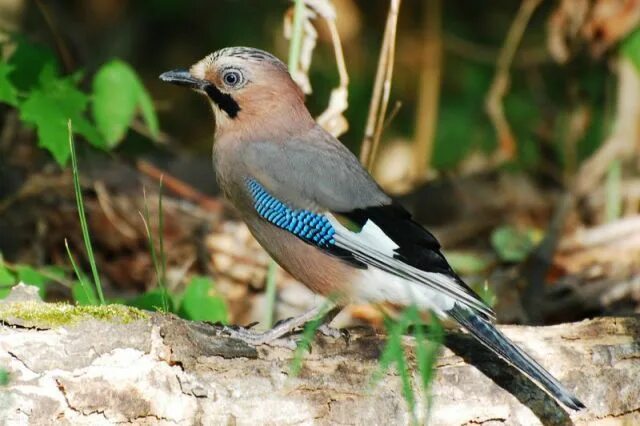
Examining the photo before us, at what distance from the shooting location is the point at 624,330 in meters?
3.70

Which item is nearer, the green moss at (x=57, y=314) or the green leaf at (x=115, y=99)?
the green moss at (x=57, y=314)

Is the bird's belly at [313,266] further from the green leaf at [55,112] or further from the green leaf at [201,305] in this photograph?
the green leaf at [55,112]

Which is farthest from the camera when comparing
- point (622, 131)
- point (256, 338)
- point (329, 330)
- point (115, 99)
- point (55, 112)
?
point (622, 131)

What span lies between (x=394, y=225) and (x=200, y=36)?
5348 millimetres

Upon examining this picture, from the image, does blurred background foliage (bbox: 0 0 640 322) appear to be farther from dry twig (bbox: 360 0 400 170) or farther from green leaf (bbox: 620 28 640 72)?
dry twig (bbox: 360 0 400 170)

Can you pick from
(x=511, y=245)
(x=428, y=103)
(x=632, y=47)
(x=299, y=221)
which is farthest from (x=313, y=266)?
(x=428, y=103)

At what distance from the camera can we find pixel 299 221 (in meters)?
3.92

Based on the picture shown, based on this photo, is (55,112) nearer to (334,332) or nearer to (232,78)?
(232,78)

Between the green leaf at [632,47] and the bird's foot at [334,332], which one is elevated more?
the green leaf at [632,47]

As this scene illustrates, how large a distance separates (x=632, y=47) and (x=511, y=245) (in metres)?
1.25

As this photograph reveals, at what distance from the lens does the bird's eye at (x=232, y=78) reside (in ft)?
14.1

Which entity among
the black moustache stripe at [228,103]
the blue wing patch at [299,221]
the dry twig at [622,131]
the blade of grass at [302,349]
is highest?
the dry twig at [622,131]

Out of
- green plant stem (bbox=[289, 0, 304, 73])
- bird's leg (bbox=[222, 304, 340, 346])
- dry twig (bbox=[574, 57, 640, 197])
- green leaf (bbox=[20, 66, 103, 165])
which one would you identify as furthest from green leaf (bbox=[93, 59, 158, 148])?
dry twig (bbox=[574, 57, 640, 197])

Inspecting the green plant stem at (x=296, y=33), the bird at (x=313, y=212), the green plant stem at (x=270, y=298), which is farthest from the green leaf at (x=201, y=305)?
the green plant stem at (x=296, y=33)
